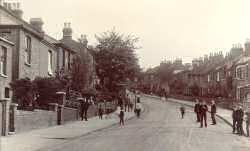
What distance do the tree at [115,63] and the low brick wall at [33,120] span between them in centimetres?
2747

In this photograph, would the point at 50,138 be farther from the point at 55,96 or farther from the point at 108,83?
the point at 108,83

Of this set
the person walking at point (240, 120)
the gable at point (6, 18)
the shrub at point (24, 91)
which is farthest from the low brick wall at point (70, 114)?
the person walking at point (240, 120)

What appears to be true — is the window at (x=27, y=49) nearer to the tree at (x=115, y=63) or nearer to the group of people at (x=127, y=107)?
the group of people at (x=127, y=107)

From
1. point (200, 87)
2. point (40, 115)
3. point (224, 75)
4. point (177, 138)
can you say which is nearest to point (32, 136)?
point (40, 115)

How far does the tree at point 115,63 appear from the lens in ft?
185

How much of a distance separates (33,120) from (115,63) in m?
32.5

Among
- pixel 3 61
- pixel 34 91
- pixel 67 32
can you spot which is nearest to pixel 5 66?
pixel 3 61

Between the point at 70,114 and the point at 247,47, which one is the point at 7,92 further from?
the point at 247,47

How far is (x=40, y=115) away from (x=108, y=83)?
31.6m

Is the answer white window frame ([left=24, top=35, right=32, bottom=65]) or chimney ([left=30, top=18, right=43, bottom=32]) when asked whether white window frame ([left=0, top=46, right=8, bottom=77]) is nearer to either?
white window frame ([left=24, top=35, right=32, bottom=65])

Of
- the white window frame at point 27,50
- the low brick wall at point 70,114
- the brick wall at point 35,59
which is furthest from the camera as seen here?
the white window frame at point 27,50

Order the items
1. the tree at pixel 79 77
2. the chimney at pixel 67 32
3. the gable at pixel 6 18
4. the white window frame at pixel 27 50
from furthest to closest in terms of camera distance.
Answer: the chimney at pixel 67 32 → the tree at pixel 79 77 → the white window frame at pixel 27 50 → the gable at pixel 6 18

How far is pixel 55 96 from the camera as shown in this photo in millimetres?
31859

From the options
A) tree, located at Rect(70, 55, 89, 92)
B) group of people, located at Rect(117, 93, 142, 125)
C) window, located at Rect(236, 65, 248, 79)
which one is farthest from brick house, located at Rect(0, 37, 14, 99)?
window, located at Rect(236, 65, 248, 79)
